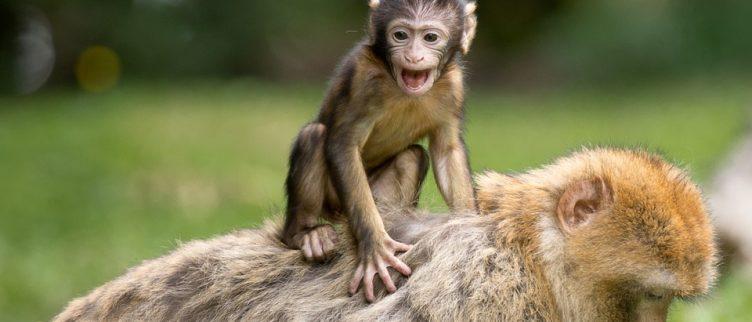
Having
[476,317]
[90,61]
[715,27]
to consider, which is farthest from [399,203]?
[715,27]

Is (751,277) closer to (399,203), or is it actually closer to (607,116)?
(399,203)

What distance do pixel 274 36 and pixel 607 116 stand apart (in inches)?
311

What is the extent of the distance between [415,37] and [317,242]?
43.7 inches

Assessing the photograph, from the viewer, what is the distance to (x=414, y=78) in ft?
18.5

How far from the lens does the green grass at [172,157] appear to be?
10.4 metres

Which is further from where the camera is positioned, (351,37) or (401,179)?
(351,37)

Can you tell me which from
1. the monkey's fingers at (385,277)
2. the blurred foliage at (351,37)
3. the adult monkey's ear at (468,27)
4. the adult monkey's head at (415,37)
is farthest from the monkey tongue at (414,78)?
the blurred foliage at (351,37)

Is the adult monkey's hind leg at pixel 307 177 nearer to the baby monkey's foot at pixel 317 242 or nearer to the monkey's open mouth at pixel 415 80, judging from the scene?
the baby monkey's foot at pixel 317 242

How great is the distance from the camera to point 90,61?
23766 millimetres

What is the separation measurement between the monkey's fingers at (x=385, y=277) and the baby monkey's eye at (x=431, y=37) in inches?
48.7

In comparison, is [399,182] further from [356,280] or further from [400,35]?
[356,280]

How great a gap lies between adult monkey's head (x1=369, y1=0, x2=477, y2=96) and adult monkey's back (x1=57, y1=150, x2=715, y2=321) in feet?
2.18

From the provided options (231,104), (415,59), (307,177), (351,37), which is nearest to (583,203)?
(415,59)

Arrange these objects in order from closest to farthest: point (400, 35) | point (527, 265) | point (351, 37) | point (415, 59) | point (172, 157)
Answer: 1. point (527, 265)
2. point (415, 59)
3. point (400, 35)
4. point (172, 157)
5. point (351, 37)
